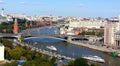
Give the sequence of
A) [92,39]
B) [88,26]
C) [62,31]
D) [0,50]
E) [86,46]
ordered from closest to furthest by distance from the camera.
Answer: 1. [0,50]
2. [86,46]
3. [92,39]
4. [62,31]
5. [88,26]

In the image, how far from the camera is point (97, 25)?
29969 millimetres

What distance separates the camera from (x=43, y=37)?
1972 cm

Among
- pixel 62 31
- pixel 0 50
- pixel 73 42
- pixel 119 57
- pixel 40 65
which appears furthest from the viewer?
pixel 62 31

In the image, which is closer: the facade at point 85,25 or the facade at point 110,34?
the facade at point 110,34

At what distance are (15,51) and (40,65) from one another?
3.10m

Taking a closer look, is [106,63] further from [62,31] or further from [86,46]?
[62,31]

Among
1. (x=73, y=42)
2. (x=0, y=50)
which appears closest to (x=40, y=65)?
(x=0, y=50)

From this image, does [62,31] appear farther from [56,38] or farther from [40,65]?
[40,65]

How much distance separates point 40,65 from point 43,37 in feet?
40.0

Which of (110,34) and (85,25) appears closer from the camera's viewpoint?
(110,34)

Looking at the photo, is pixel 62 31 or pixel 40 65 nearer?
pixel 40 65

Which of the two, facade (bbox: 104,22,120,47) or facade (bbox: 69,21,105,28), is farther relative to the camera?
facade (bbox: 69,21,105,28)

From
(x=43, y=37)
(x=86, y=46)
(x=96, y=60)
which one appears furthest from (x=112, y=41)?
(x=96, y=60)

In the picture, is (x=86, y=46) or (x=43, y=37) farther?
(x=43, y=37)
